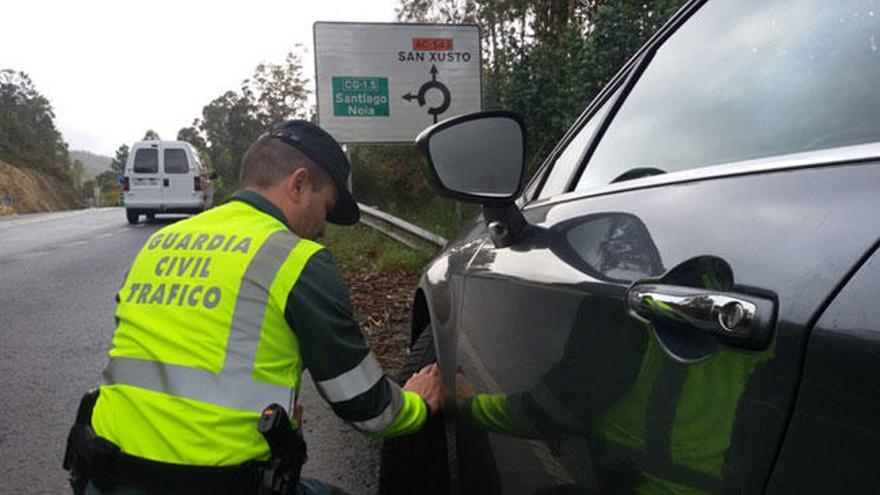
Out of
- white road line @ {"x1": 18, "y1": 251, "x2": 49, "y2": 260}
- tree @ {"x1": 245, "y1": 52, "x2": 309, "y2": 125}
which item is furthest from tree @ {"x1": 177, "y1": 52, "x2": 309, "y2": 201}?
white road line @ {"x1": 18, "y1": 251, "x2": 49, "y2": 260}

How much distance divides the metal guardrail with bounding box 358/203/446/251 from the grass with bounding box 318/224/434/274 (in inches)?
3.9

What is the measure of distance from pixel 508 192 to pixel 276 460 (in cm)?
81

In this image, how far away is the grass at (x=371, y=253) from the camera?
313 inches

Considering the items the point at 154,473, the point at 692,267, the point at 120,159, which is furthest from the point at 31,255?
the point at 120,159

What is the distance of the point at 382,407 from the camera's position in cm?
187

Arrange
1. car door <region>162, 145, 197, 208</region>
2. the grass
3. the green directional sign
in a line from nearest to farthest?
the grass, the green directional sign, car door <region>162, 145, 197, 208</region>

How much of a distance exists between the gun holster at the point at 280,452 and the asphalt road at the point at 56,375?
4.81 ft

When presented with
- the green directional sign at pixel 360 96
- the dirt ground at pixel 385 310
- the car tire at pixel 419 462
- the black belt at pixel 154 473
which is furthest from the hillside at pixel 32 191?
the black belt at pixel 154 473

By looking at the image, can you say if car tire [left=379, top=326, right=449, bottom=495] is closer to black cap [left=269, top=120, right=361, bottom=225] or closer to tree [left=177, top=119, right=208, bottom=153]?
black cap [left=269, top=120, right=361, bottom=225]

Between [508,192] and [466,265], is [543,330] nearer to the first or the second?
[508,192]

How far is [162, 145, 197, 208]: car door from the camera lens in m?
19.4

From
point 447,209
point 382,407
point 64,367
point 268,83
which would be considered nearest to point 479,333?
point 382,407

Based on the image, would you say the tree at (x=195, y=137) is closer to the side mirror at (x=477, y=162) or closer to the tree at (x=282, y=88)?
the tree at (x=282, y=88)

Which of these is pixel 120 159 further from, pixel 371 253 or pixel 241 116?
pixel 371 253
